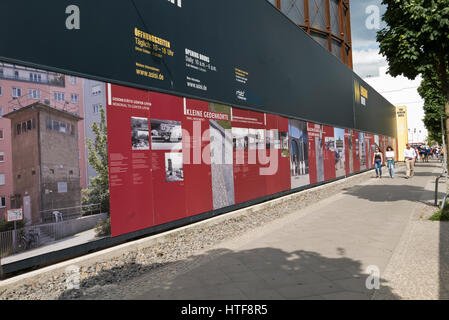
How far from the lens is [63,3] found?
4270mm

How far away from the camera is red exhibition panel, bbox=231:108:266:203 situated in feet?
27.0

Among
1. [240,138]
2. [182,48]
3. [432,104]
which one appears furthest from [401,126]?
[182,48]

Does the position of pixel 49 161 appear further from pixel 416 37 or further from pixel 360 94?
pixel 360 94

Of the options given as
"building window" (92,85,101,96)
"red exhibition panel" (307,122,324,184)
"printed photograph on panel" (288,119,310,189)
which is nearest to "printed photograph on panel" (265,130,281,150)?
"printed photograph on panel" (288,119,310,189)

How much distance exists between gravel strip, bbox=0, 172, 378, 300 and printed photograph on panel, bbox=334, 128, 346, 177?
8.66 m

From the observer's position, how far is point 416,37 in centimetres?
665

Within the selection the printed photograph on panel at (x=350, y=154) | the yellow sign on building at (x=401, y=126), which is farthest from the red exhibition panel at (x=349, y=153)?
the yellow sign on building at (x=401, y=126)

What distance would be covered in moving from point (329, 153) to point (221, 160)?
28.6ft

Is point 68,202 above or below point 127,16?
below

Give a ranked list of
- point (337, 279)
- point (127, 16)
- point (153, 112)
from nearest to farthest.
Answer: point (337, 279) → point (127, 16) → point (153, 112)
